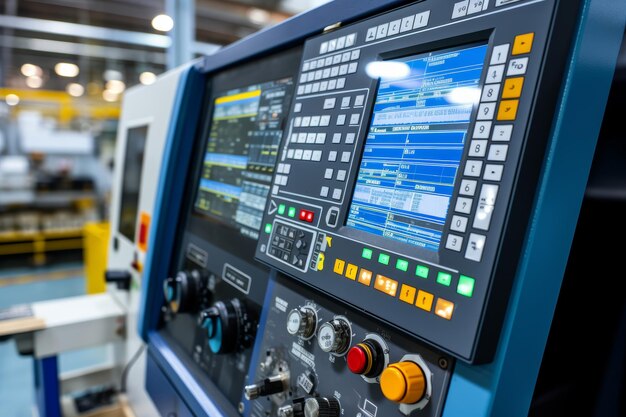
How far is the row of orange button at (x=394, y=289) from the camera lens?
0.46 m

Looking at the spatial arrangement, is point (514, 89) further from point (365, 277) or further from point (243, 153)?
point (243, 153)

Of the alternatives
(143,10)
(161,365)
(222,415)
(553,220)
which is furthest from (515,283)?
(143,10)

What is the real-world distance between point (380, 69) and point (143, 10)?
5835 mm

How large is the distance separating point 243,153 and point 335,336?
0.54 m

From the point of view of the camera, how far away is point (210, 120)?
1.14 metres

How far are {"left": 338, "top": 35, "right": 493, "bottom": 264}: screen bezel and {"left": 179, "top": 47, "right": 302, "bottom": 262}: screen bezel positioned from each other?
22 cm

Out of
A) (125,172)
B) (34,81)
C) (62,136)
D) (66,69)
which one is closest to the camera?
(125,172)

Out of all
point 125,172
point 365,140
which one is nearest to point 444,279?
point 365,140

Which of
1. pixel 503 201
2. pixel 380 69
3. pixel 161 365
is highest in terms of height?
pixel 380 69

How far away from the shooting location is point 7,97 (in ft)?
18.5

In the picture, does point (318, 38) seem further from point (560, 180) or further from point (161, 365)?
point (161, 365)

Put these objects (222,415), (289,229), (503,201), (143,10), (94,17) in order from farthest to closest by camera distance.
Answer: (94,17)
(143,10)
(222,415)
(289,229)
(503,201)

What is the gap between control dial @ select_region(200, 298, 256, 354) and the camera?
2.76ft

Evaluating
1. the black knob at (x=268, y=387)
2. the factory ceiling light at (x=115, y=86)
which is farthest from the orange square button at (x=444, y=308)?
the factory ceiling light at (x=115, y=86)
